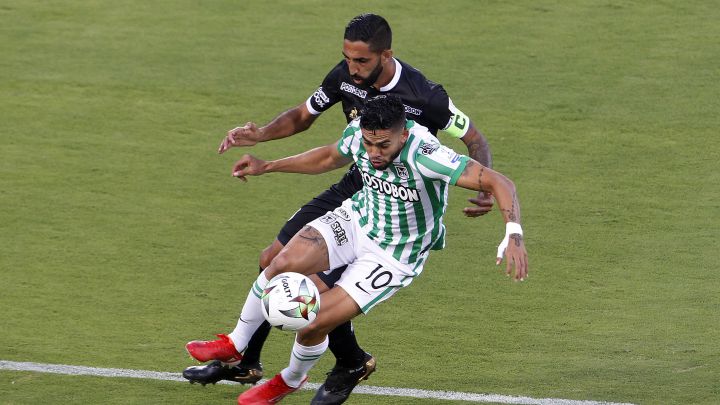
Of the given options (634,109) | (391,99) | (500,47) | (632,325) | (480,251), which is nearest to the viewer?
(391,99)

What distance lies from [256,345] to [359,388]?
0.77 m

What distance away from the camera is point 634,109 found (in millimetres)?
14023

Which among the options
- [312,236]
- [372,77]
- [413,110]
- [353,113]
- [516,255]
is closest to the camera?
[516,255]

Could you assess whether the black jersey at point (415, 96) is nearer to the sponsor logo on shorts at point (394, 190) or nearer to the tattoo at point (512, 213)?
the sponsor logo on shorts at point (394, 190)

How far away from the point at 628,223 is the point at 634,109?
2581 mm

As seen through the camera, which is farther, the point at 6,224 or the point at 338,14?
the point at 338,14

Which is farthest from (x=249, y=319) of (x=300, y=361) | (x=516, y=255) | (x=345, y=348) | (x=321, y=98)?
(x=516, y=255)

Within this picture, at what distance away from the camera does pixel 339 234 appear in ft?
28.2

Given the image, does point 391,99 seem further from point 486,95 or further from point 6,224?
point 486,95

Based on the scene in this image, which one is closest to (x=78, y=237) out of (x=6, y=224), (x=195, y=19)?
(x=6, y=224)

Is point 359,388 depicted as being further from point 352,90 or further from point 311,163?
point 352,90

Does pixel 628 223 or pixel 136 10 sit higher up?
pixel 136 10

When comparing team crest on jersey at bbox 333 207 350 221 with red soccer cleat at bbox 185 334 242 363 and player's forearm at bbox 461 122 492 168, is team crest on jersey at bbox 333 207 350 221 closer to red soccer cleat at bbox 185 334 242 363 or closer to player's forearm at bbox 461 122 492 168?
player's forearm at bbox 461 122 492 168

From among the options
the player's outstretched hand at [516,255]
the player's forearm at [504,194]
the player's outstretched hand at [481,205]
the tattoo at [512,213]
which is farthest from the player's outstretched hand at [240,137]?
the player's outstretched hand at [516,255]
